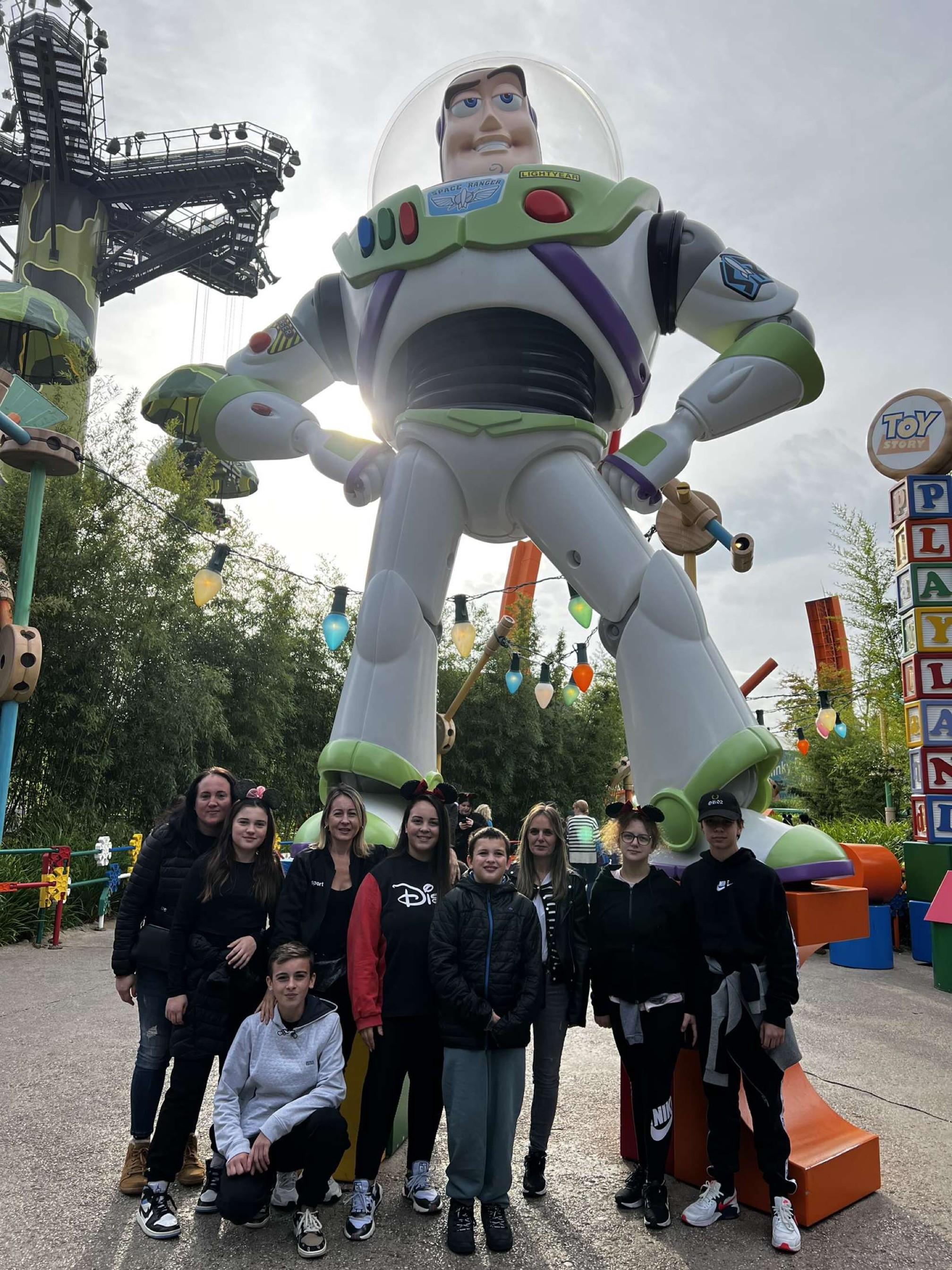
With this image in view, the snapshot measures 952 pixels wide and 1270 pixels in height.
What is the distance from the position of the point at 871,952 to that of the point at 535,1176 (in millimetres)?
4980

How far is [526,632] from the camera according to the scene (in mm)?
15609

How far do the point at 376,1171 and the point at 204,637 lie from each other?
9.71m

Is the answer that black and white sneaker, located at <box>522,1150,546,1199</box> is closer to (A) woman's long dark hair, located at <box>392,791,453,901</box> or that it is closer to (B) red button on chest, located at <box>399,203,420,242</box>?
(A) woman's long dark hair, located at <box>392,791,453,901</box>

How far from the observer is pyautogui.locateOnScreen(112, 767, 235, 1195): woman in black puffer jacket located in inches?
106

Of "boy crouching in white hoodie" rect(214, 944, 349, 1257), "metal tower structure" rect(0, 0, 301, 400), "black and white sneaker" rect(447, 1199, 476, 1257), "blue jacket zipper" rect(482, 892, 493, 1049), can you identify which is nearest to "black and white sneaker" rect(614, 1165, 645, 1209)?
"black and white sneaker" rect(447, 1199, 476, 1257)

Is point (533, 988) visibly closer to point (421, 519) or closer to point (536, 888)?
point (536, 888)

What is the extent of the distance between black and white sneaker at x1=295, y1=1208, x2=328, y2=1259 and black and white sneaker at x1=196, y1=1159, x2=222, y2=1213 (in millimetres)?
261

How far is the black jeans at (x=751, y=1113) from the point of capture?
2.46 m

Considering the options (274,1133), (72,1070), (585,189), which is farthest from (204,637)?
(274,1133)

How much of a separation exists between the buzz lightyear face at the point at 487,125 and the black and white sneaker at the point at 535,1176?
3824 millimetres

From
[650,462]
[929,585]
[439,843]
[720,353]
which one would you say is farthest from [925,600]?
[439,843]

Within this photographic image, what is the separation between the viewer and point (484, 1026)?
2402mm

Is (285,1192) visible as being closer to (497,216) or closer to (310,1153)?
(310,1153)

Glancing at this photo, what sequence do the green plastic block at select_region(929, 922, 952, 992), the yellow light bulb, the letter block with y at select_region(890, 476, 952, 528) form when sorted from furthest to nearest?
1. the letter block with y at select_region(890, 476, 952, 528)
2. the green plastic block at select_region(929, 922, 952, 992)
3. the yellow light bulb
